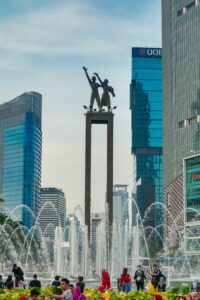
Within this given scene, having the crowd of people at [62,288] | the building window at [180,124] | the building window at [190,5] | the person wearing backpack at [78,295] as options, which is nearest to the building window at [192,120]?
the building window at [180,124]

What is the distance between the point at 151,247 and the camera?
125 meters

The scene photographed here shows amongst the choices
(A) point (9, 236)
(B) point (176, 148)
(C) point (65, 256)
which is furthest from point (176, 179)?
(C) point (65, 256)

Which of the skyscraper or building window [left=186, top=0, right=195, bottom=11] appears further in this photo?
building window [left=186, top=0, right=195, bottom=11]

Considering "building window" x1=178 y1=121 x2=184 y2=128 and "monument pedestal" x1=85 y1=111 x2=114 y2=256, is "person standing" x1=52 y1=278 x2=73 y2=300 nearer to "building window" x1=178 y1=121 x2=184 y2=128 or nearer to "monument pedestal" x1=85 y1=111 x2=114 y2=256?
"monument pedestal" x1=85 y1=111 x2=114 y2=256

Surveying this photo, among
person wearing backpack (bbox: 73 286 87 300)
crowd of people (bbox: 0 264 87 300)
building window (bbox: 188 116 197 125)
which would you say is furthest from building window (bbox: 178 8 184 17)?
person wearing backpack (bbox: 73 286 87 300)

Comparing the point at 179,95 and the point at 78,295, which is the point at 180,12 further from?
the point at 78,295

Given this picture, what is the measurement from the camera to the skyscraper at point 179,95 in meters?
119

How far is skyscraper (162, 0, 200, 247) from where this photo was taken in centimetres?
11894

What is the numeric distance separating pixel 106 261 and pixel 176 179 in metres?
79.7

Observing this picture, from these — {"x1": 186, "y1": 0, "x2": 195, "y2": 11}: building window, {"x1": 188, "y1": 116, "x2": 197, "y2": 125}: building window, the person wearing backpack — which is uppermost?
{"x1": 186, "y1": 0, "x2": 195, "y2": 11}: building window

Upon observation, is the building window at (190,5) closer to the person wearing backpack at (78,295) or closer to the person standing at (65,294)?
the person wearing backpack at (78,295)

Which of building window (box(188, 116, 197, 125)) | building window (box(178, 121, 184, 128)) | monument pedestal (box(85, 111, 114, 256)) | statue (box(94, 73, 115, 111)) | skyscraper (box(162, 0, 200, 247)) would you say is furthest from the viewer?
building window (box(178, 121, 184, 128))

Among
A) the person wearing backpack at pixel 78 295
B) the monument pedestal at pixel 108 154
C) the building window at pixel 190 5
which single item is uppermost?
the building window at pixel 190 5

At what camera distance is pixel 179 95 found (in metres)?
126
